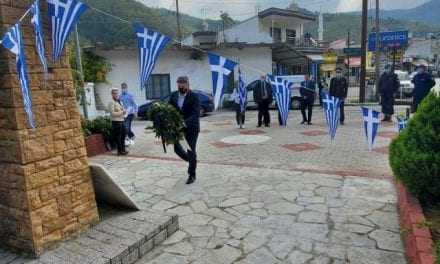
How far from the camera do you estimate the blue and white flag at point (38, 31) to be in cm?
314

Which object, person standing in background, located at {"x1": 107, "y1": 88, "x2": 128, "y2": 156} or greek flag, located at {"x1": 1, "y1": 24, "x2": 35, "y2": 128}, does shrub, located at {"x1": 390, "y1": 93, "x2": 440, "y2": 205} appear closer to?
greek flag, located at {"x1": 1, "y1": 24, "x2": 35, "y2": 128}

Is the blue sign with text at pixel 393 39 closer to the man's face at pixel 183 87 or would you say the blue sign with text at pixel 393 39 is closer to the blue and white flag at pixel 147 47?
the man's face at pixel 183 87

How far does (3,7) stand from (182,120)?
9.62 feet

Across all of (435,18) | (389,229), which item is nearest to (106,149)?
(389,229)

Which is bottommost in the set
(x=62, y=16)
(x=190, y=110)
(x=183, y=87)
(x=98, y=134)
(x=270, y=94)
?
(x=98, y=134)

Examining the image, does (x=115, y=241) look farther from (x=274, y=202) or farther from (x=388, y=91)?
(x=388, y=91)

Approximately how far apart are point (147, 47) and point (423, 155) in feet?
10.4

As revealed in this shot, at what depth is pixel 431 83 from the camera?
34.7ft

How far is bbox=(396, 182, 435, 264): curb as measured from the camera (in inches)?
115

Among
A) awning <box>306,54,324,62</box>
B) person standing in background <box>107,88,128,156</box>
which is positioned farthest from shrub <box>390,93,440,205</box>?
awning <box>306,54,324,62</box>

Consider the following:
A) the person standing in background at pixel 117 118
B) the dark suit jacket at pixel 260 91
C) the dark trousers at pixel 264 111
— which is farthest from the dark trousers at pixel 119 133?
the dark trousers at pixel 264 111

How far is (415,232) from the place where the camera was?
329 centimetres

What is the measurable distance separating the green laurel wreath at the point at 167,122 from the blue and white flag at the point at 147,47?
1171 millimetres

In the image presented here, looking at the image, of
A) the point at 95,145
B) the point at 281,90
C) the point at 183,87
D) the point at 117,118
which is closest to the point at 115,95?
the point at 117,118
